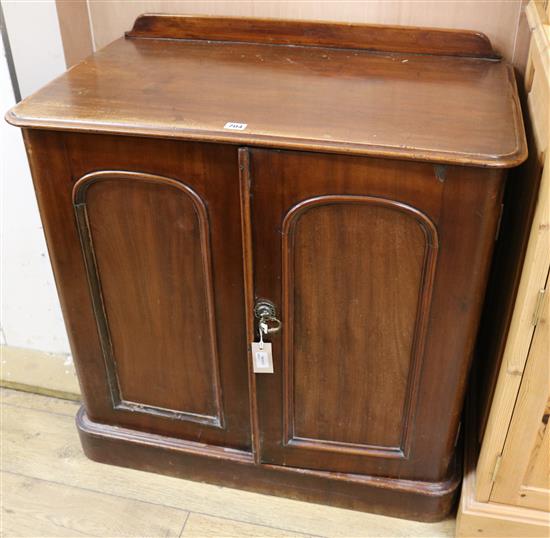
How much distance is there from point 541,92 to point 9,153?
1170 mm

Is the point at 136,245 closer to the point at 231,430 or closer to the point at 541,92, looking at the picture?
the point at 231,430

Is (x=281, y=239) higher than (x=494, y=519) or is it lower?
higher

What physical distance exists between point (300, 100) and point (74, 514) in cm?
103

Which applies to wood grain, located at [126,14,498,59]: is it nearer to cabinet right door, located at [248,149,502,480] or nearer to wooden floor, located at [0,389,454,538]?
cabinet right door, located at [248,149,502,480]

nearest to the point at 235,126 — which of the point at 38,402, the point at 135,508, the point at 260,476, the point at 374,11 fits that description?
the point at 374,11

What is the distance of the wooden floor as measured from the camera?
4.81 ft

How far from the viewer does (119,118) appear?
1114mm

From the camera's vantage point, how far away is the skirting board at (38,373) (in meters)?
1.82

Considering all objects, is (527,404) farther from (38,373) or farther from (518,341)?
(38,373)

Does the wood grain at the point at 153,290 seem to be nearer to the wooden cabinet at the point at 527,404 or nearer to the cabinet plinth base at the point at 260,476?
the cabinet plinth base at the point at 260,476

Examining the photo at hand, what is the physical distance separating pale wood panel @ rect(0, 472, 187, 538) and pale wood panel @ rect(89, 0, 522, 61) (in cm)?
110

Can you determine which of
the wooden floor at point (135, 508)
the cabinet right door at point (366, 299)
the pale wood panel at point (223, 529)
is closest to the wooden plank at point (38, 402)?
the wooden floor at point (135, 508)

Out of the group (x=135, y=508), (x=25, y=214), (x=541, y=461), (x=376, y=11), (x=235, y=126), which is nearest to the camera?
(x=235, y=126)

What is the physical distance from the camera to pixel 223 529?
1.47 meters
